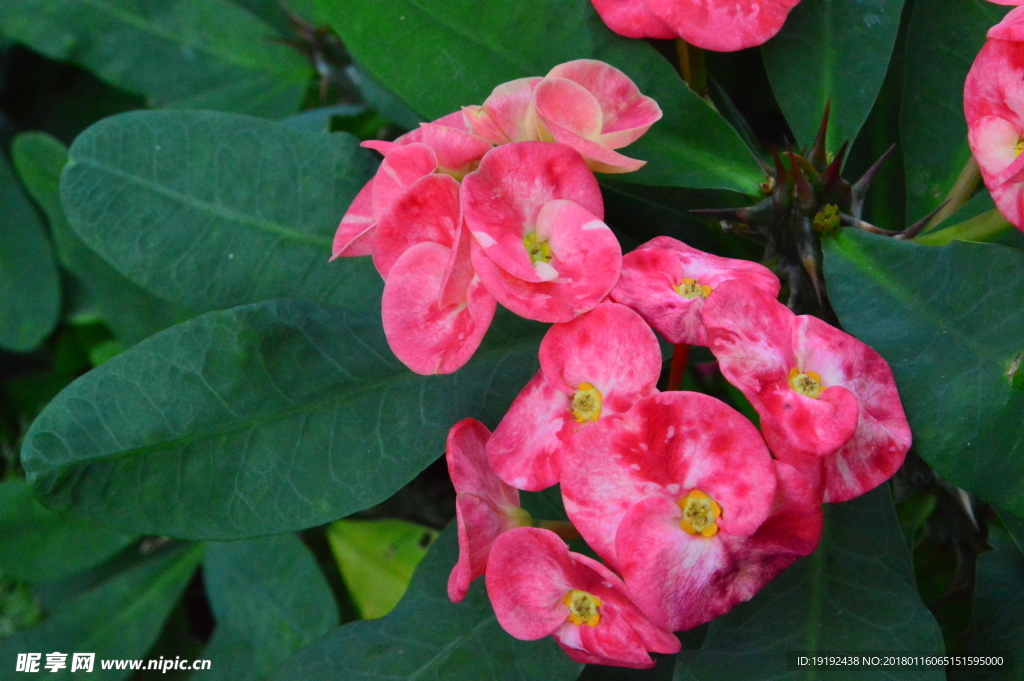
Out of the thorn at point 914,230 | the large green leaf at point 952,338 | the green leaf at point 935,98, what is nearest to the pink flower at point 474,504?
the large green leaf at point 952,338

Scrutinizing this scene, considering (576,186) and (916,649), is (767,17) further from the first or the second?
(916,649)

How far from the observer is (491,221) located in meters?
0.68

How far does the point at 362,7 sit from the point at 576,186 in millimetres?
384

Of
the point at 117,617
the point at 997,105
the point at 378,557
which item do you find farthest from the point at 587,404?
the point at 117,617

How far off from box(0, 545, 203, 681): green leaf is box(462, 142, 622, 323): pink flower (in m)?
1.06

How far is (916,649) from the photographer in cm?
72

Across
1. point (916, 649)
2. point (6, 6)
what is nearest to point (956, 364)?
point (916, 649)

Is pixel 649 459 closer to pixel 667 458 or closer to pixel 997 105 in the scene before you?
pixel 667 458

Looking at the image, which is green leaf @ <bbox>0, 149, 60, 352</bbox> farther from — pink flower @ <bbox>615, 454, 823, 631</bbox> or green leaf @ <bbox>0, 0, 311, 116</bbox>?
pink flower @ <bbox>615, 454, 823, 631</bbox>

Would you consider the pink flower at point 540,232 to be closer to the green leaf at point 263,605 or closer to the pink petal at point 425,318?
the pink petal at point 425,318

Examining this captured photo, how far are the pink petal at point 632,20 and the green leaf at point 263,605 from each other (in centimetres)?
86

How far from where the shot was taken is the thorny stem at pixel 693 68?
0.92 m

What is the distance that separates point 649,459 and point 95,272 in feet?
3.60

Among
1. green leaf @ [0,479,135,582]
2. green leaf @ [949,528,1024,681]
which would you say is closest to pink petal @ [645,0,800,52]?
green leaf @ [949,528,1024,681]
